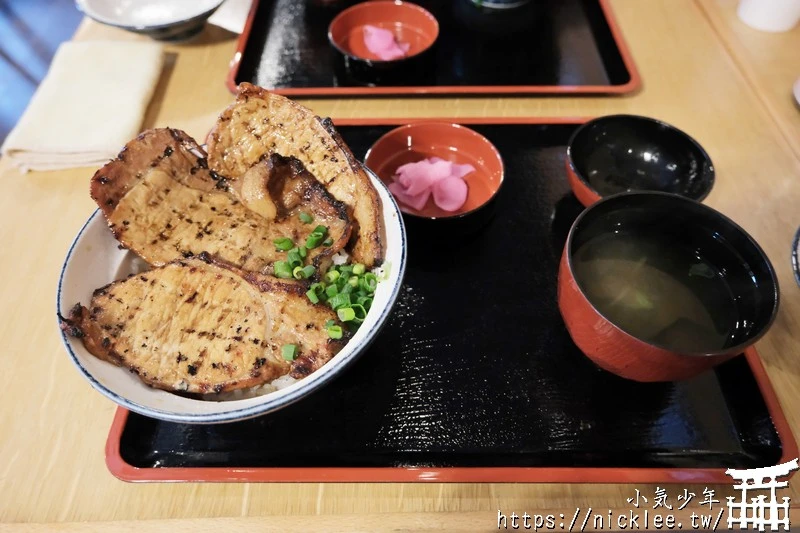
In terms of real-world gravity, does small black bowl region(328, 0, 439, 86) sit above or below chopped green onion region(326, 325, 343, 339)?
above

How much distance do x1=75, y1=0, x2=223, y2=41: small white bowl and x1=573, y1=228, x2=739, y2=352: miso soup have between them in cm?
218

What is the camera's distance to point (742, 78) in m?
2.37

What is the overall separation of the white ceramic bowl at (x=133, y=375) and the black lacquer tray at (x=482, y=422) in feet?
0.88

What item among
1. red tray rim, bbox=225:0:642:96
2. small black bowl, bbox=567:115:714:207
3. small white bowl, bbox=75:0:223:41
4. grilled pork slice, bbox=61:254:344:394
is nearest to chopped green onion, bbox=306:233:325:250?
grilled pork slice, bbox=61:254:344:394

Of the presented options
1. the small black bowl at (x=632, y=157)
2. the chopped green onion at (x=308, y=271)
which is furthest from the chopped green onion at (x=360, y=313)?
the small black bowl at (x=632, y=157)

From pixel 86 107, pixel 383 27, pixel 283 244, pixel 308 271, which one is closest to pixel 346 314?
pixel 308 271

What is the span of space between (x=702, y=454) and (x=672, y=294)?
44 cm

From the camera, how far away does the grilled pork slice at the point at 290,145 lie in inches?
56.9

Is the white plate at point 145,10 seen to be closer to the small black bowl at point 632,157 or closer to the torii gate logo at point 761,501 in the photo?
the small black bowl at point 632,157

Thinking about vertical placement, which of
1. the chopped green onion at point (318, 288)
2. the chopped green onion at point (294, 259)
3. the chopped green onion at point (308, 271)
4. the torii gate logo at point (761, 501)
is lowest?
the torii gate logo at point (761, 501)

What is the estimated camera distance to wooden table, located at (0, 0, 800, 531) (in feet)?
4.17

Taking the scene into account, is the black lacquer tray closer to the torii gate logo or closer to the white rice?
the torii gate logo

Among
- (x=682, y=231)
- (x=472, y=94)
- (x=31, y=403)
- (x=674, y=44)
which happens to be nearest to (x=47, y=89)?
(x=31, y=403)

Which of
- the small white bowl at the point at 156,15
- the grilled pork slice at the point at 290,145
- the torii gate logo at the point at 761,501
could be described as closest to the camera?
the torii gate logo at the point at 761,501
